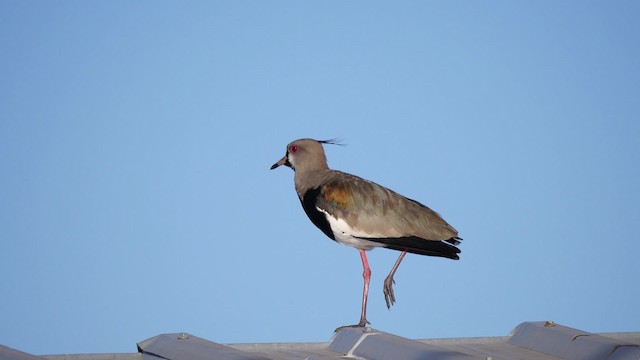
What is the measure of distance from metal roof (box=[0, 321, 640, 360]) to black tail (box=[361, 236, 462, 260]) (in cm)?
72

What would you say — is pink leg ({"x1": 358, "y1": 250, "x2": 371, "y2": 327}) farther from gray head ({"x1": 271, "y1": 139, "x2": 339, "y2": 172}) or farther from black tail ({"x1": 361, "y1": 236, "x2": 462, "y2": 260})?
gray head ({"x1": 271, "y1": 139, "x2": 339, "y2": 172})

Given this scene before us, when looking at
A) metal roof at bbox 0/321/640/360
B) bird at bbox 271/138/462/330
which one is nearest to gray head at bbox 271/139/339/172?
bird at bbox 271/138/462/330

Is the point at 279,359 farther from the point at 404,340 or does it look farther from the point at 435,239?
the point at 435,239

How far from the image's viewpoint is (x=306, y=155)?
9586 mm

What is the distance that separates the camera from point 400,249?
8.80 meters

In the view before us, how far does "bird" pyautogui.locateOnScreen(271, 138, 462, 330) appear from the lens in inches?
344

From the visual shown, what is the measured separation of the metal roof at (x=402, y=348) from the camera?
6.81 meters

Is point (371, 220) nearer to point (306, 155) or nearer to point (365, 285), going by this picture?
point (365, 285)

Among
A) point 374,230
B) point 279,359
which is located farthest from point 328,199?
point 279,359

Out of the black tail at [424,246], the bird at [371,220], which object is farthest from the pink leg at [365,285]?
the black tail at [424,246]

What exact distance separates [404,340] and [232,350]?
4.08ft

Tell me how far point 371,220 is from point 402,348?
6.70 ft

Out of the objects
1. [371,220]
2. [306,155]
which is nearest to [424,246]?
[371,220]

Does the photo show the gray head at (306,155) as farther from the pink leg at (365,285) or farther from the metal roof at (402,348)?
→ the metal roof at (402,348)
